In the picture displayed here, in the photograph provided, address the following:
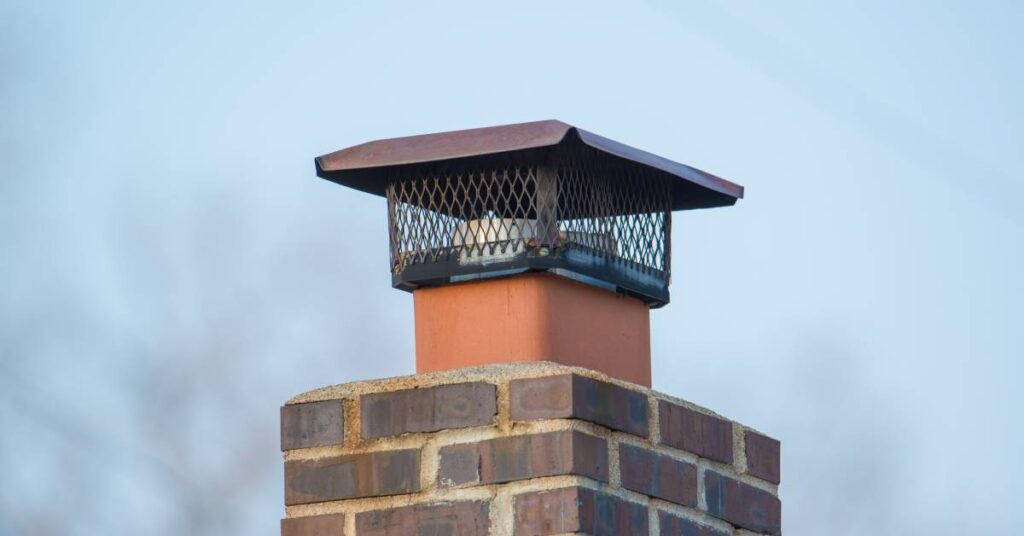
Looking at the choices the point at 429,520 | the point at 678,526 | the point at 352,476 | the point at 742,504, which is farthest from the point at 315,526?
the point at 742,504

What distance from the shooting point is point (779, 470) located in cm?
305

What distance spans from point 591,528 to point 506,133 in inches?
26.6

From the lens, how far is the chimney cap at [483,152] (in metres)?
2.75

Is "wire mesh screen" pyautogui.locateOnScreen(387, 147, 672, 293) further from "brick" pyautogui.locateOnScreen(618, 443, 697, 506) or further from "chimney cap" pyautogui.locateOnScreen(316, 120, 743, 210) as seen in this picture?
"brick" pyautogui.locateOnScreen(618, 443, 697, 506)

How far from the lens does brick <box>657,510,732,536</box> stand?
A: 2.70 m

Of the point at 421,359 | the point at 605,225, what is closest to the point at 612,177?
the point at 605,225

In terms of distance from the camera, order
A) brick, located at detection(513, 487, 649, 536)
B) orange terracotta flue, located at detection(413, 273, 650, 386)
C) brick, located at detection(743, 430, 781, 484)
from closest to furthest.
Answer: brick, located at detection(513, 487, 649, 536) < orange terracotta flue, located at detection(413, 273, 650, 386) < brick, located at detection(743, 430, 781, 484)

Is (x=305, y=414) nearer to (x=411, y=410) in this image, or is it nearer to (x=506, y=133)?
(x=411, y=410)

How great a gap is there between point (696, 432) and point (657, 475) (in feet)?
0.52

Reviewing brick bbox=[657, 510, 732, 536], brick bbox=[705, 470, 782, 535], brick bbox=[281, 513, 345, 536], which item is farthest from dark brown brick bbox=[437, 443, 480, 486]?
brick bbox=[705, 470, 782, 535]

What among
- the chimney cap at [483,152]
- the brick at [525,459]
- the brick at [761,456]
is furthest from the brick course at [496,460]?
the chimney cap at [483,152]

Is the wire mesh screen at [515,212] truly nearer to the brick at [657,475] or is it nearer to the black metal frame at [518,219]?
the black metal frame at [518,219]

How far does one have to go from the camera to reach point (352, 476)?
2.69 m

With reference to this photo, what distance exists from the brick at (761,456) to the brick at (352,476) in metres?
0.64
